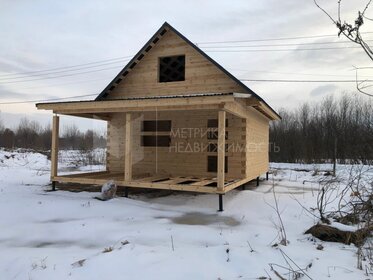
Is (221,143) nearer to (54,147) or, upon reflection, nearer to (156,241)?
(156,241)

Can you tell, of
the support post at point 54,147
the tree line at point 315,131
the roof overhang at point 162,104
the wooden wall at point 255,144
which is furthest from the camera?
the tree line at point 315,131

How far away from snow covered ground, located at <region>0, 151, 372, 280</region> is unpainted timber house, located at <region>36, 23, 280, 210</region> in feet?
5.28

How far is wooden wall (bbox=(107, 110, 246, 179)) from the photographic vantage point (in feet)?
33.8

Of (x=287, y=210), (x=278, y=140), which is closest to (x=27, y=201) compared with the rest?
(x=287, y=210)

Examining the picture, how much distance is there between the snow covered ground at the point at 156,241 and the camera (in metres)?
4.06

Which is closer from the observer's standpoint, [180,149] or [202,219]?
[202,219]

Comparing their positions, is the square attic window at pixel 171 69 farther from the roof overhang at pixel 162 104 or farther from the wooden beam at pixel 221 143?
the wooden beam at pixel 221 143

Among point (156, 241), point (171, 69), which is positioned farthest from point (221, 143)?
point (171, 69)

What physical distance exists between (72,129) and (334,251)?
2217 inches

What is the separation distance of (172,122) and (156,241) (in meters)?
6.48

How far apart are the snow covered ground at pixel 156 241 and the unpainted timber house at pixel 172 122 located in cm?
161

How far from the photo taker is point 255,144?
12.0m

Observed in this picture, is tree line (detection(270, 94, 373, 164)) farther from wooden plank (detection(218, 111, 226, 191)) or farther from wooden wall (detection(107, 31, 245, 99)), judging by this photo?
wooden plank (detection(218, 111, 226, 191))

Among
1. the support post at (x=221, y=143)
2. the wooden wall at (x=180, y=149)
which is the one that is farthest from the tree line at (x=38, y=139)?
the support post at (x=221, y=143)
